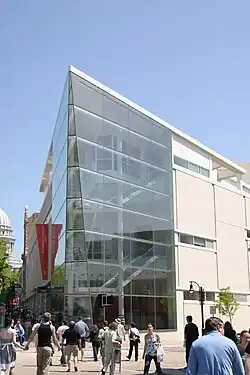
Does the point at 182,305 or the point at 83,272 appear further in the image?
the point at 182,305

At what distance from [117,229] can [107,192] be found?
2813 mm

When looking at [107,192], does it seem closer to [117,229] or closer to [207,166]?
[117,229]

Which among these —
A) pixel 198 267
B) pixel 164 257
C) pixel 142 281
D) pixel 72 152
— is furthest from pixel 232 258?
pixel 72 152

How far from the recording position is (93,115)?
142ft

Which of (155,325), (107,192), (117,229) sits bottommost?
(155,325)

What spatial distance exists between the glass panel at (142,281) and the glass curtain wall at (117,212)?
0.07 m

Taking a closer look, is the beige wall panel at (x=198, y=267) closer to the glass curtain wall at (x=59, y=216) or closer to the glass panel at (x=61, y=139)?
the glass curtain wall at (x=59, y=216)

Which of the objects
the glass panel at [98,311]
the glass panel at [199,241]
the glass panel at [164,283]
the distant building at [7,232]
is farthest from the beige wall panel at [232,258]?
the distant building at [7,232]

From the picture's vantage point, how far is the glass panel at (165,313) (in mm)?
45281

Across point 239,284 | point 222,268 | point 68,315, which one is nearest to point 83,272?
point 68,315

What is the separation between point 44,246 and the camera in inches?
2067

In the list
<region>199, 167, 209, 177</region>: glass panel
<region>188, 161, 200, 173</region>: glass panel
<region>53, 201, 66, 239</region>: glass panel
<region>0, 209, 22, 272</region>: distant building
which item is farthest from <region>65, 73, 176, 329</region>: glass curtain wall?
<region>0, 209, 22, 272</region>: distant building

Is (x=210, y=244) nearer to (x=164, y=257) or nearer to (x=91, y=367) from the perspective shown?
(x=164, y=257)

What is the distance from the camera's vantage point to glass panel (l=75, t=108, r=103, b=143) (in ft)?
138
